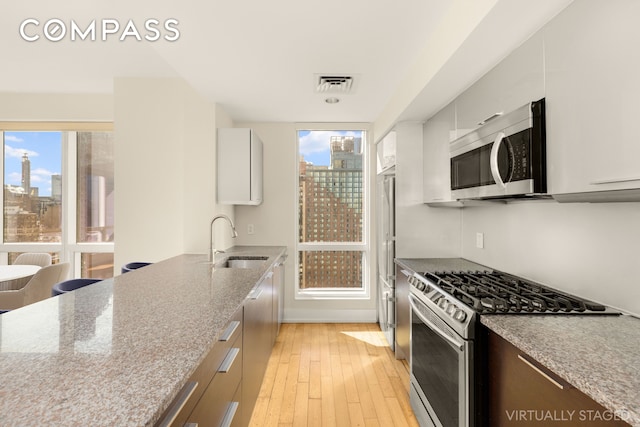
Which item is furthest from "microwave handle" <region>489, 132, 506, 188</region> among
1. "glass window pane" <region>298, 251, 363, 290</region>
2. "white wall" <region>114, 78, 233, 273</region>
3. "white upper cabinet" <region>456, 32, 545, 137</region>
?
"glass window pane" <region>298, 251, 363, 290</region>

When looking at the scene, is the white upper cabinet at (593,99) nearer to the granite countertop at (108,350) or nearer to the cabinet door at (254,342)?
the granite countertop at (108,350)

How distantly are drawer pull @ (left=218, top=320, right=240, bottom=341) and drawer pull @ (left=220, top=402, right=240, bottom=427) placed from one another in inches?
12.2

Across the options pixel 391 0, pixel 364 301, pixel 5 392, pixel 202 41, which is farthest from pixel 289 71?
pixel 364 301

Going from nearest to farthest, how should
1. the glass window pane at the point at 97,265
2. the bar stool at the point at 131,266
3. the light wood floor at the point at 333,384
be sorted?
the light wood floor at the point at 333,384, the bar stool at the point at 131,266, the glass window pane at the point at 97,265

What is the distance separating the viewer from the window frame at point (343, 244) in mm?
4254

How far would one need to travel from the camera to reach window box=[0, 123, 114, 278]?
4.11 metres

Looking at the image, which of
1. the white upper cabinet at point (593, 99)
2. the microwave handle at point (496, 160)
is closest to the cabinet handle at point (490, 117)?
the microwave handle at point (496, 160)

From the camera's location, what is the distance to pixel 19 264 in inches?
150

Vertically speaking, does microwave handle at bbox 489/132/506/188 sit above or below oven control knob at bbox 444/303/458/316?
above

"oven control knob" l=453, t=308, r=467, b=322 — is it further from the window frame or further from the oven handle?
the window frame

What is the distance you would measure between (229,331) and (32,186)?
425 centimetres

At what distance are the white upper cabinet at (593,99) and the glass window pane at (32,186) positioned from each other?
16.4 feet

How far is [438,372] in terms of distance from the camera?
1823 millimetres

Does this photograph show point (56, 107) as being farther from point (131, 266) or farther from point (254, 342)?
point (254, 342)
